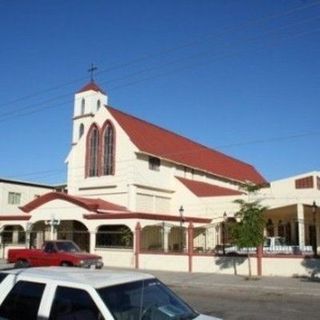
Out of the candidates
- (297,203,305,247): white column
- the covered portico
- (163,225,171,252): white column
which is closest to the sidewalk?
(297,203,305,247): white column

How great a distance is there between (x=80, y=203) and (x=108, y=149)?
27.0 feet

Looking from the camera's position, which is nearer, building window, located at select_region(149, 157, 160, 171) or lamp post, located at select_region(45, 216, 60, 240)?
lamp post, located at select_region(45, 216, 60, 240)

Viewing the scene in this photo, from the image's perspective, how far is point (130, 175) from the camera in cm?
4197

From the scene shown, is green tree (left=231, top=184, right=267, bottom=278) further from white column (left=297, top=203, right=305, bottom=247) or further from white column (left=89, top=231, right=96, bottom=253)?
white column (left=89, top=231, right=96, bottom=253)

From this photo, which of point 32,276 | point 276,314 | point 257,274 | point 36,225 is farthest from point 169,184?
point 32,276

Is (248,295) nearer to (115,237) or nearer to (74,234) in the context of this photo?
(115,237)

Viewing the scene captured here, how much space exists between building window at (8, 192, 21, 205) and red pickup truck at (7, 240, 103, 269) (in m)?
26.8

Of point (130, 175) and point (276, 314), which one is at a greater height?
point (130, 175)

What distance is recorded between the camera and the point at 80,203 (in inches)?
1469

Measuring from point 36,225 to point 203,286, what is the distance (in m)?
22.5

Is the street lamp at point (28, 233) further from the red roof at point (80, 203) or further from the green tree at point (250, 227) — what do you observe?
the green tree at point (250, 227)

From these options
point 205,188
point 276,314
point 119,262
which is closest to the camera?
point 276,314

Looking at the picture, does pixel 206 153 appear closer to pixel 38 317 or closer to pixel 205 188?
pixel 205 188

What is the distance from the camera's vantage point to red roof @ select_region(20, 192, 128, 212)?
37.2 metres
